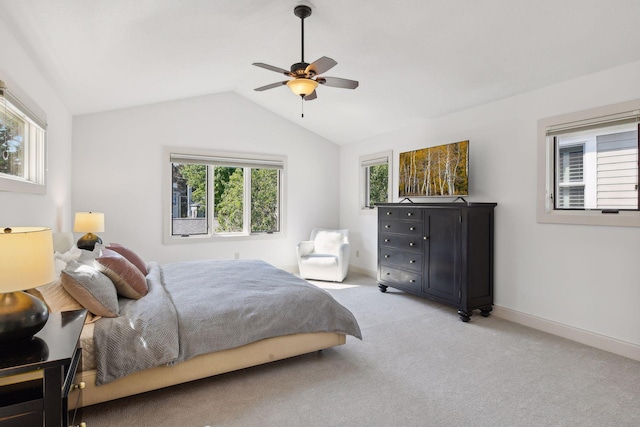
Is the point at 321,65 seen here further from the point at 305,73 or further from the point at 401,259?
the point at 401,259

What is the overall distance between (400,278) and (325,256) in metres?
1.36

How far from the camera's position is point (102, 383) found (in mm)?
1965

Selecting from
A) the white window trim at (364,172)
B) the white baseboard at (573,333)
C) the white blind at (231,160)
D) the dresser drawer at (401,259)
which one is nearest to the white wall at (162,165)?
the white blind at (231,160)

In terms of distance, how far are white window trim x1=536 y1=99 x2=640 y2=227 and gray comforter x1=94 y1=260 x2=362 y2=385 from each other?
7.30ft

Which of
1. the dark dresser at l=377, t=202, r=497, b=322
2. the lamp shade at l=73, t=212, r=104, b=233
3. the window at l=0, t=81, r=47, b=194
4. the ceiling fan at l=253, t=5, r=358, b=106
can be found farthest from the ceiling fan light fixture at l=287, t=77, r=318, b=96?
the lamp shade at l=73, t=212, r=104, b=233

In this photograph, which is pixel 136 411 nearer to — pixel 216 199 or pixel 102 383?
pixel 102 383

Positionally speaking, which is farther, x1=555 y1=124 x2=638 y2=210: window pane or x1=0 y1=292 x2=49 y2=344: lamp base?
x1=555 y1=124 x2=638 y2=210: window pane

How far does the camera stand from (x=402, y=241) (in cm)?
451

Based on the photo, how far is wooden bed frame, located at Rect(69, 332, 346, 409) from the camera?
2.03 meters

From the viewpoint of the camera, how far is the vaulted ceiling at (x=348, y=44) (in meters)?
2.47

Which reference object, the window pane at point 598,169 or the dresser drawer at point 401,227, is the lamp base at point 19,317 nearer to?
the dresser drawer at point 401,227

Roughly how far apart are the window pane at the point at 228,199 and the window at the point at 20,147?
2.55 meters

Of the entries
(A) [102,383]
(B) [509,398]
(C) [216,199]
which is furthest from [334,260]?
(A) [102,383]

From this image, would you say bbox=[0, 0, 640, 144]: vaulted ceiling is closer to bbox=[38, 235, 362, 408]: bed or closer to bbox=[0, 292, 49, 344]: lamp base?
bbox=[38, 235, 362, 408]: bed
